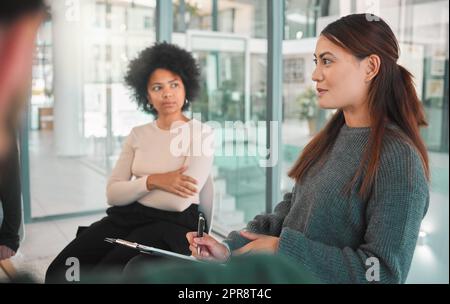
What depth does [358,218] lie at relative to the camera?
83 centimetres

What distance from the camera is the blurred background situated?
1.44 meters

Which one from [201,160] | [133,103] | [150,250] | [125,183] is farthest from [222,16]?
[150,250]

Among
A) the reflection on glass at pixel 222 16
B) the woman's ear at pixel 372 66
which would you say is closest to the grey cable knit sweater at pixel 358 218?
the woman's ear at pixel 372 66

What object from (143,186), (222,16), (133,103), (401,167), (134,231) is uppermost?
(222,16)

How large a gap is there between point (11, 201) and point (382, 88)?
703 mm

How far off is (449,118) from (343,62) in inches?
112

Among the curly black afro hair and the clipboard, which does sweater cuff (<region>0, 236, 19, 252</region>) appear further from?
the curly black afro hair

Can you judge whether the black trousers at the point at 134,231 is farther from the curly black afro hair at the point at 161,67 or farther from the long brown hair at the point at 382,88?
the long brown hair at the point at 382,88

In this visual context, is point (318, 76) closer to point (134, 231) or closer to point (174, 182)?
point (174, 182)

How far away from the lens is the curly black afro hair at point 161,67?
1439 mm

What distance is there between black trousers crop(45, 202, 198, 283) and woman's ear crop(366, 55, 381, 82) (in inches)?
24.1

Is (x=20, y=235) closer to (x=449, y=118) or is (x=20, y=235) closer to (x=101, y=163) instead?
(x=101, y=163)

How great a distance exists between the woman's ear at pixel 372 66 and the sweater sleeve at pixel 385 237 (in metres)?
0.15

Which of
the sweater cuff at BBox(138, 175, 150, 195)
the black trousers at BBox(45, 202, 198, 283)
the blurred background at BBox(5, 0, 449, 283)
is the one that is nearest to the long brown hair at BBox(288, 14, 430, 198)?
the blurred background at BBox(5, 0, 449, 283)
